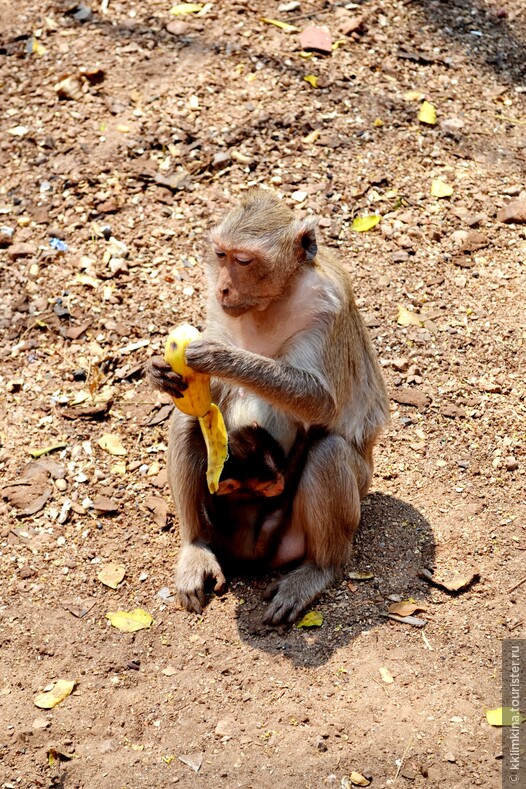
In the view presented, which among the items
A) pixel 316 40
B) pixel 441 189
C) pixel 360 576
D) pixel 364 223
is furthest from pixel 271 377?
pixel 316 40

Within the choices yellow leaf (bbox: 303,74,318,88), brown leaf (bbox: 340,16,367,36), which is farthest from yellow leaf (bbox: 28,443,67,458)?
brown leaf (bbox: 340,16,367,36)

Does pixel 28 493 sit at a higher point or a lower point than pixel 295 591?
lower

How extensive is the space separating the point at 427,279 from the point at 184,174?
2.43 metres

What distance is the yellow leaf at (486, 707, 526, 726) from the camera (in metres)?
5.43

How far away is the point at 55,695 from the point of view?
5.87 metres

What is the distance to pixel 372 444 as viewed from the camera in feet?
22.2

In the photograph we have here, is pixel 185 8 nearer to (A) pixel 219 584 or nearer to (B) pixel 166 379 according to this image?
(B) pixel 166 379

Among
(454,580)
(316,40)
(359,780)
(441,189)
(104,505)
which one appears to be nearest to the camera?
Result: (359,780)

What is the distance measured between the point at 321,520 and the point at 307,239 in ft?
5.65

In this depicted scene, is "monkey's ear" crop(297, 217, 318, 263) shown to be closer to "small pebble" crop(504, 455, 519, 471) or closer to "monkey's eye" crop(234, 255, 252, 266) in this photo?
"monkey's eye" crop(234, 255, 252, 266)

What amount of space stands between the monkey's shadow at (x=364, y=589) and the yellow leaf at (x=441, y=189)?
3.29m

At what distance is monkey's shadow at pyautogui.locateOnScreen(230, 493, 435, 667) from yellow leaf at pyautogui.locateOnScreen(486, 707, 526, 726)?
870 millimetres

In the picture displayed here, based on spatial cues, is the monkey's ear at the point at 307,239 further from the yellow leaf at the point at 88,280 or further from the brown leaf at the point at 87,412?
the yellow leaf at the point at 88,280

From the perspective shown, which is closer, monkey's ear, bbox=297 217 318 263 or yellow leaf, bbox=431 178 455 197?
monkey's ear, bbox=297 217 318 263
